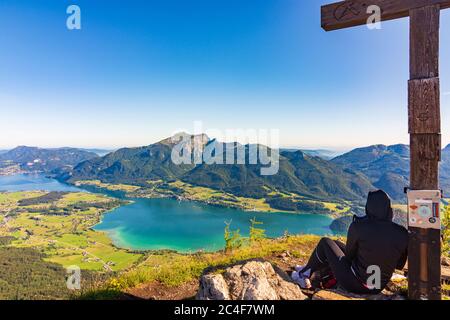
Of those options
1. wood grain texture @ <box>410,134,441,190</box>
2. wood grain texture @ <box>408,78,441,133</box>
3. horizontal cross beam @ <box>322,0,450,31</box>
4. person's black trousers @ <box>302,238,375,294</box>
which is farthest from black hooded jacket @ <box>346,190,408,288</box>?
Result: horizontal cross beam @ <box>322,0,450,31</box>

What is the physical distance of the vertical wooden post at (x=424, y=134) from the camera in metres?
3.01

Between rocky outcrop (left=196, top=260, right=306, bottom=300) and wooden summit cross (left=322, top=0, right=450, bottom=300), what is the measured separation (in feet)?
5.13

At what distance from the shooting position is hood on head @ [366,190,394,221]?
3.46 meters

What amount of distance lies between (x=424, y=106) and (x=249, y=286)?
325cm

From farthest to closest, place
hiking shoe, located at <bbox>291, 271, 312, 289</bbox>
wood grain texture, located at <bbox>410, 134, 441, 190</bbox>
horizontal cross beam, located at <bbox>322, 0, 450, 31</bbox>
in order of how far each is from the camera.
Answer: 1. hiking shoe, located at <bbox>291, 271, 312, 289</bbox>
2. horizontal cross beam, located at <bbox>322, 0, 450, 31</bbox>
3. wood grain texture, located at <bbox>410, 134, 441, 190</bbox>

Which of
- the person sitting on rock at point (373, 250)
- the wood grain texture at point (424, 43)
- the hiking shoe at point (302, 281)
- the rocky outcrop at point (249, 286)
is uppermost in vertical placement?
the wood grain texture at point (424, 43)

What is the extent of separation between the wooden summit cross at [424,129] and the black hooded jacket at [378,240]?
0.24 meters

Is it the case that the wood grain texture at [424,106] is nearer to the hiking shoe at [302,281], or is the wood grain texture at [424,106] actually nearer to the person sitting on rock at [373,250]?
the person sitting on rock at [373,250]

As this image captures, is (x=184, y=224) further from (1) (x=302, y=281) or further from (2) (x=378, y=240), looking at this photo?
(2) (x=378, y=240)

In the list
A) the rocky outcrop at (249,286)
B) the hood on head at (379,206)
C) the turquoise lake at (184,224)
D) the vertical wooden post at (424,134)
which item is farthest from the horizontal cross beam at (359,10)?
the turquoise lake at (184,224)

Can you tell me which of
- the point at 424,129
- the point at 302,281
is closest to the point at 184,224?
the point at 302,281

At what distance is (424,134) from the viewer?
304cm

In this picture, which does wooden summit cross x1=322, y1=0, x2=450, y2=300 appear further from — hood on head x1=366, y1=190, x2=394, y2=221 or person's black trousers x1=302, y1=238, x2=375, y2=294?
person's black trousers x1=302, y1=238, x2=375, y2=294
